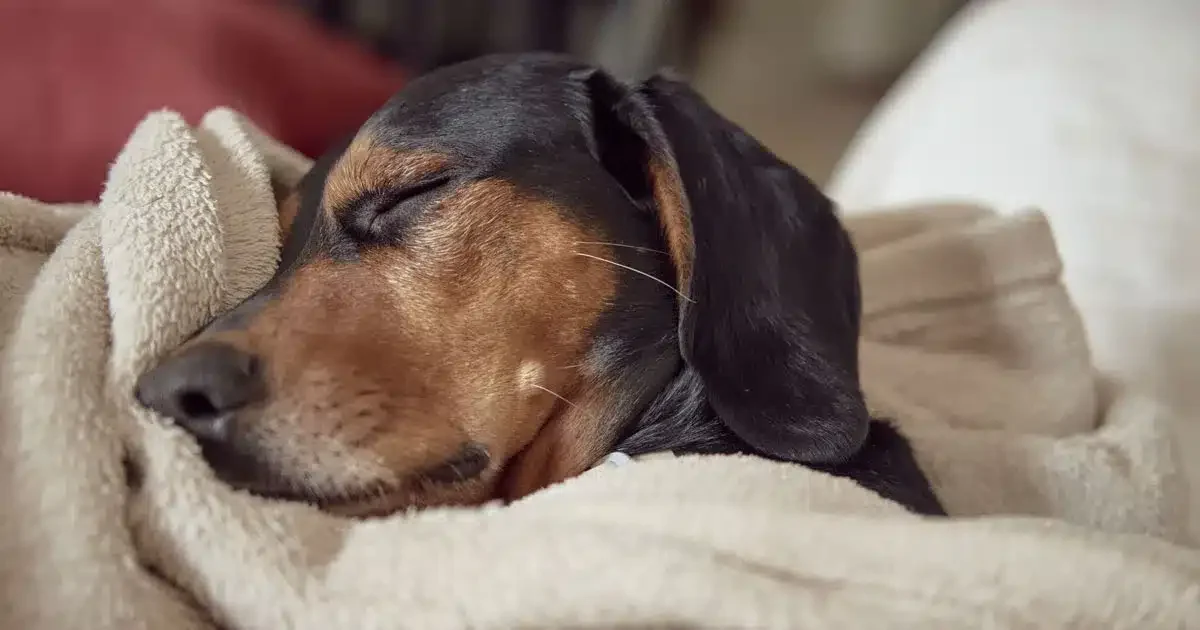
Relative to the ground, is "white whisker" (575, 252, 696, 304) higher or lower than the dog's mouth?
higher

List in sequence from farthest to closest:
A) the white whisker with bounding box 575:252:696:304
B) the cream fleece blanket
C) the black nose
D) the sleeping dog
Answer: the white whisker with bounding box 575:252:696:304 < the sleeping dog < the black nose < the cream fleece blanket

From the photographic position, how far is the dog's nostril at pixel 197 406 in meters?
0.68

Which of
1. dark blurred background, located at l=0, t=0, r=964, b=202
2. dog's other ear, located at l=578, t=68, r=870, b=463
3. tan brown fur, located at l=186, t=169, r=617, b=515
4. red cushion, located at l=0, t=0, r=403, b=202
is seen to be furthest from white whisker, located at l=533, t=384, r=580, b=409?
red cushion, located at l=0, t=0, r=403, b=202

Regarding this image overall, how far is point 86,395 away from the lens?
650 mm

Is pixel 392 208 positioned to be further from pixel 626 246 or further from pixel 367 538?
pixel 367 538

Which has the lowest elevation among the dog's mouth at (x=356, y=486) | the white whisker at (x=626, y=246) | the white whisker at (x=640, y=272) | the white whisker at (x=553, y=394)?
the dog's mouth at (x=356, y=486)

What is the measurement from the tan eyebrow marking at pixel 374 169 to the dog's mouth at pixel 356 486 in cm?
29

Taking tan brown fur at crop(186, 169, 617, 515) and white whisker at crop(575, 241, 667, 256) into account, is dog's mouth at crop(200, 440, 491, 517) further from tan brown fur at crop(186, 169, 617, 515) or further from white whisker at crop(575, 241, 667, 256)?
white whisker at crop(575, 241, 667, 256)

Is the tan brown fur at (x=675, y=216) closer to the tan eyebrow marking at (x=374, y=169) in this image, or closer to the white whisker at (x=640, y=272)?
the white whisker at (x=640, y=272)

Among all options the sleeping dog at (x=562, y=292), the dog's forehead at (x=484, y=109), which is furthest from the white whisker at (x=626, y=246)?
the dog's forehead at (x=484, y=109)

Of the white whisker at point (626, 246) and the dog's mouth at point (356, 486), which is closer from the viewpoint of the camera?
the dog's mouth at point (356, 486)

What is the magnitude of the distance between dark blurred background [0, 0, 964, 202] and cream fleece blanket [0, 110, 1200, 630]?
24.1 inches

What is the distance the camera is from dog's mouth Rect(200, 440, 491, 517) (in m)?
0.70

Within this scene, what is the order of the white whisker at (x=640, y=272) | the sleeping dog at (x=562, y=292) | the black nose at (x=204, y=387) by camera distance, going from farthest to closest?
the white whisker at (x=640, y=272) < the sleeping dog at (x=562, y=292) < the black nose at (x=204, y=387)
